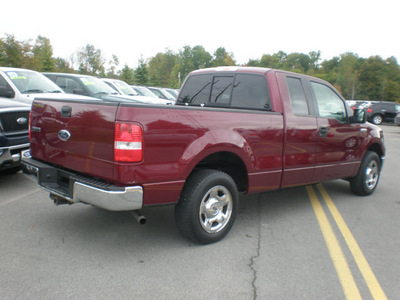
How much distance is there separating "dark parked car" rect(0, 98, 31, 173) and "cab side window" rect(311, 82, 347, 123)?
4407mm

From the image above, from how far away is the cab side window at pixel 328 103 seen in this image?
5281mm

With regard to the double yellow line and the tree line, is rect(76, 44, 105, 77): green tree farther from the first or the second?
the double yellow line

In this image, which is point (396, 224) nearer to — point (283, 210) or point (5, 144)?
point (283, 210)

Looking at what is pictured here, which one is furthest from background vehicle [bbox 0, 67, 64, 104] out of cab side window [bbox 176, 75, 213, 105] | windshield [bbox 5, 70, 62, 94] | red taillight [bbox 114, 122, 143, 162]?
red taillight [bbox 114, 122, 143, 162]

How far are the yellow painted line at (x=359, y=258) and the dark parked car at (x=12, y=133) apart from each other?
464 centimetres

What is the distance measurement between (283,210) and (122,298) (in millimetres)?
3088

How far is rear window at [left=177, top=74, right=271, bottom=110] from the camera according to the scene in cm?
471

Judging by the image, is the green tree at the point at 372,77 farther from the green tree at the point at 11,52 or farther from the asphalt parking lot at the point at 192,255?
the asphalt parking lot at the point at 192,255

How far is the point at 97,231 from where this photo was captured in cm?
411

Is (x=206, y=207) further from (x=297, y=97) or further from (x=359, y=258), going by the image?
(x=297, y=97)

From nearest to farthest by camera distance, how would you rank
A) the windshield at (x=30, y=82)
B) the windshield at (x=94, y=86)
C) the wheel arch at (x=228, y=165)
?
the wheel arch at (x=228, y=165), the windshield at (x=30, y=82), the windshield at (x=94, y=86)

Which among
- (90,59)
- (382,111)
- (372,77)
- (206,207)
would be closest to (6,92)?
(206,207)

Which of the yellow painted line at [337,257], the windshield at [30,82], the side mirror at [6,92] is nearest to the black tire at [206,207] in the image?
the yellow painted line at [337,257]

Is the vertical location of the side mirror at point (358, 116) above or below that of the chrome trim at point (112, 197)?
above
